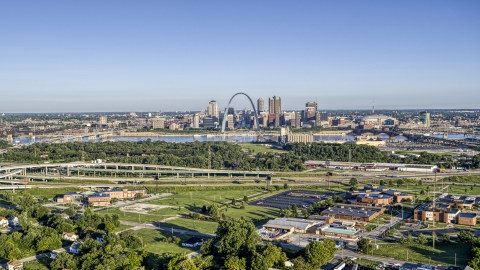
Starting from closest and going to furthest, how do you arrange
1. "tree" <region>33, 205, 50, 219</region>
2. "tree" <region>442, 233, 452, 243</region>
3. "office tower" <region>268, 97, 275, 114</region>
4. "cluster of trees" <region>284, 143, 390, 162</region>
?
"tree" <region>442, 233, 452, 243</region>
"tree" <region>33, 205, 50, 219</region>
"cluster of trees" <region>284, 143, 390, 162</region>
"office tower" <region>268, 97, 275, 114</region>

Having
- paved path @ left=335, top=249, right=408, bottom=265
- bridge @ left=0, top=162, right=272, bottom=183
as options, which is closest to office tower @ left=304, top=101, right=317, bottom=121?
bridge @ left=0, top=162, right=272, bottom=183

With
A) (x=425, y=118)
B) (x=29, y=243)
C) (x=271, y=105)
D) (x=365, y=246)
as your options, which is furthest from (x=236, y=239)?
(x=271, y=105)

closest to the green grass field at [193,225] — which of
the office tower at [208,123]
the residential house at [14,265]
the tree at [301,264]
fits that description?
the tree at [301,264]

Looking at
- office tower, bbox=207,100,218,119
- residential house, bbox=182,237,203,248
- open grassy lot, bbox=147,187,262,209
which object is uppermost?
office tower, bbox=207,100,218,119

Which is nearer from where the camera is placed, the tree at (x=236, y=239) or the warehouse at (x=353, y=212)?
the tree at (x=236, y=239)

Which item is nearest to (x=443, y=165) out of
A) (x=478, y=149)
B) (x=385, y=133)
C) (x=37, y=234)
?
(x=478, y=149)

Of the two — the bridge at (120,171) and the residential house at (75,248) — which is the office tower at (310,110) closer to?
the bridge at (120,171)

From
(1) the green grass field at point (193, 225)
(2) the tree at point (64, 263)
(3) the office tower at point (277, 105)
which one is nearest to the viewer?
(2) the tree at point (64, 263)

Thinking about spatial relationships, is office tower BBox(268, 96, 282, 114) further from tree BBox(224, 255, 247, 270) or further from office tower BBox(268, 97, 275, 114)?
tree BBox(224, 255, 247, 270)
